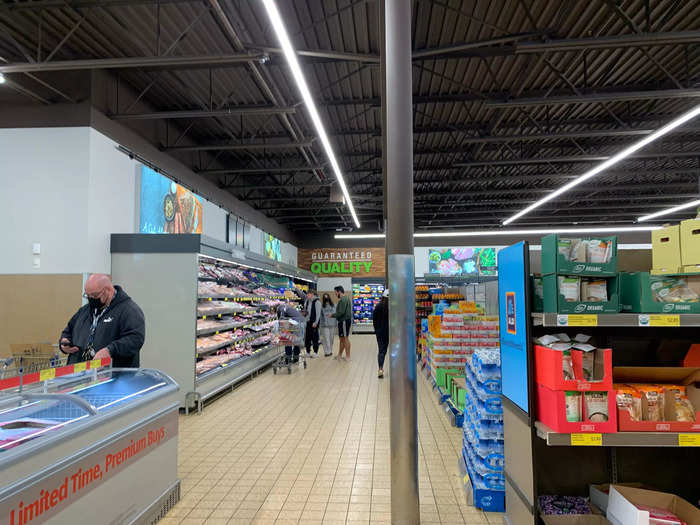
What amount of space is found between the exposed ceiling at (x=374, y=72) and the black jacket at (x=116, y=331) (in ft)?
11.4

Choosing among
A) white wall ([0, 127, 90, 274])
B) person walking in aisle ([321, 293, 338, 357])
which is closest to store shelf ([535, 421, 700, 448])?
white wall ([0, 127, 90, 274])

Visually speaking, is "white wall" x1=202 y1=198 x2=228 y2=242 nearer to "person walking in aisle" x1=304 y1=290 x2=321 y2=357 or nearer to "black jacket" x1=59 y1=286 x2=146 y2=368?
"person walking in aisle" x1=304 y1=290 x2=321 y2=357

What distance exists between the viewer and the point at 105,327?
3.78 metres

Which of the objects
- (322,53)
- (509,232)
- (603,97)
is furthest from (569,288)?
(509,232)

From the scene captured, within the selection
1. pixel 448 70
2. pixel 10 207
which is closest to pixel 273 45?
pixel 448 70

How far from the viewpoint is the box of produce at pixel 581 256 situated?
2377mm

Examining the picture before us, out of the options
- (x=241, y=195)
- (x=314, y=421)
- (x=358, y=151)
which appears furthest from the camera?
(x=241, y=195)

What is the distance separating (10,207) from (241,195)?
864 centimetres

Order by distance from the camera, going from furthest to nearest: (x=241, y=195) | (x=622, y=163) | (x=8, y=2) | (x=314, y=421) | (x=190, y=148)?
(x=241, y=195) < (x=622, y=163) < (x=190, y=148) < (x=314, y=421) < (x=8, y=2)

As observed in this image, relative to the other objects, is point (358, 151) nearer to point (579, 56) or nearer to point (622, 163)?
point (579, 56)

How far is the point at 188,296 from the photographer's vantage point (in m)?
6.33

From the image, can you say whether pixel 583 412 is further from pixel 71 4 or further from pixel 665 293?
pixel 71 4

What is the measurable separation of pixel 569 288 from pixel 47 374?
9.55ft

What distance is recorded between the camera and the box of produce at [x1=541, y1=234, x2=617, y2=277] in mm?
2377
